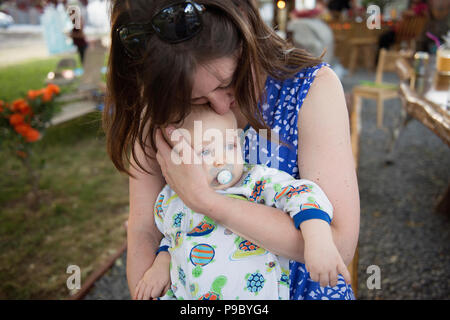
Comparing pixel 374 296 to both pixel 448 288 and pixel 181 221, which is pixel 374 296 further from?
pixel 181 221

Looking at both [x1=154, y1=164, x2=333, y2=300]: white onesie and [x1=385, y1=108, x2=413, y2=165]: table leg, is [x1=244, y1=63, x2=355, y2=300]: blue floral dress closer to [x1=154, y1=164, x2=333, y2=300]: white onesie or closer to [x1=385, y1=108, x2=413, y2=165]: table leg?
[x1=154, y1=164, x2=333, y2=300]: white onesie

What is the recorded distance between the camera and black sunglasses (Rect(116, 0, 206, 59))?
0.87m

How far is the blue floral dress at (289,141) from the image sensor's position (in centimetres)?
109

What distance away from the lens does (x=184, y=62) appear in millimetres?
900

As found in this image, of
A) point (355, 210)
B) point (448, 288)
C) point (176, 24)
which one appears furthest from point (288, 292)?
point (448, 288)

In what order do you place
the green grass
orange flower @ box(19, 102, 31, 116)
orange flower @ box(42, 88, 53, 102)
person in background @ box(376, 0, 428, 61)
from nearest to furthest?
the green grass
orange flower @ box(19, 102, 31, 116)
orange flower @ box(42, 88, 53, 102)
person in background @ box(376, 0, 428, 61)

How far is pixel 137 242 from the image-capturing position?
1236 millimetres

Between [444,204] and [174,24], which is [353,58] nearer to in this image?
[444,204]

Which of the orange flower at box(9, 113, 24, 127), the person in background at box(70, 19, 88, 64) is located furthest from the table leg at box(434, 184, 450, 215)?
the person in background at box(70, 19, 88, 64)

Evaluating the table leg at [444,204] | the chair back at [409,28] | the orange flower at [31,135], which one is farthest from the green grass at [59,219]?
the chair back at [409,28]

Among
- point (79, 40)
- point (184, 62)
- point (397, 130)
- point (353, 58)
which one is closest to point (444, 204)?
point (397, 130)

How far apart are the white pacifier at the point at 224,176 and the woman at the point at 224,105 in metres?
0.09

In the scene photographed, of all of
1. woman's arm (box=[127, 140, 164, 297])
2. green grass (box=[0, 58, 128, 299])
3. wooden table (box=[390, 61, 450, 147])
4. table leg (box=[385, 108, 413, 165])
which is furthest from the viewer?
table leg (box=[385, 108, 413, 165])

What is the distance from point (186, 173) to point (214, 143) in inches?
5.2
